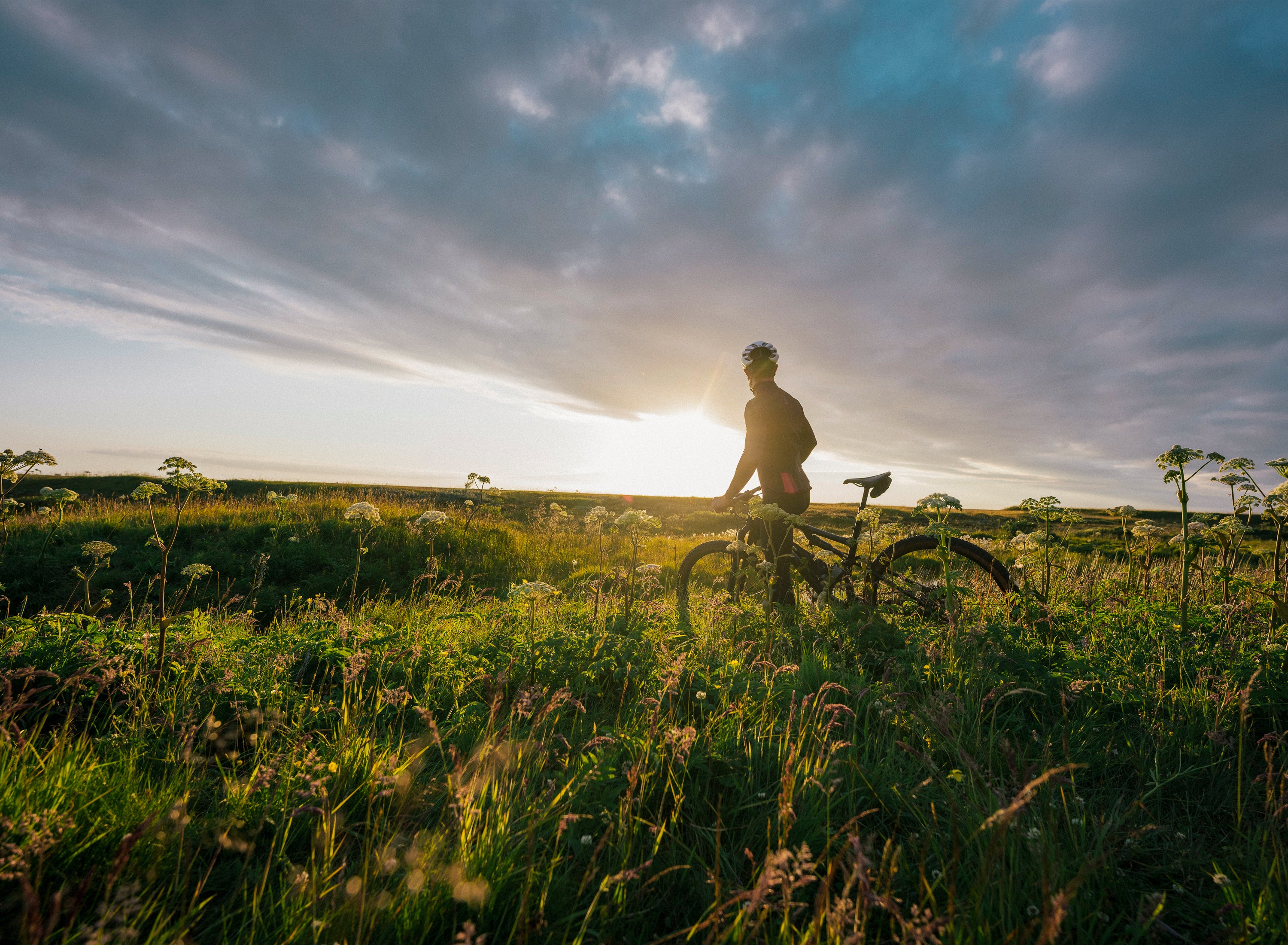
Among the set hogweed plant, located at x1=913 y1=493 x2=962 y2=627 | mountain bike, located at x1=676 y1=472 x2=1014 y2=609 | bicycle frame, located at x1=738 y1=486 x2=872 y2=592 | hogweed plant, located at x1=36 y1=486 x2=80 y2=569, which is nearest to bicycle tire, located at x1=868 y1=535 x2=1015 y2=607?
mountain bike, located at x1=676 y1=472 x2=1014 y2=609

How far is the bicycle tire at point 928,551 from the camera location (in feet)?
17.9

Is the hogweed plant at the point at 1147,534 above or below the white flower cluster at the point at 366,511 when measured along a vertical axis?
above

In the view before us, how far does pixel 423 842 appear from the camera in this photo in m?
2.17

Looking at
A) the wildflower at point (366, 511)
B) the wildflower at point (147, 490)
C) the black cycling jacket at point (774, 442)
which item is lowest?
the wildflower at point (366, 511)

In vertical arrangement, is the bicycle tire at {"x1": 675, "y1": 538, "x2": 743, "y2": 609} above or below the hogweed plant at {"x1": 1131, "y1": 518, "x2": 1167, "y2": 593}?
below

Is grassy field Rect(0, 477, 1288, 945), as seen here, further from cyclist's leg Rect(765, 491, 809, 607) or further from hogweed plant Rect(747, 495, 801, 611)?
cyclist's leg Rect(765, 491, 809, 607)

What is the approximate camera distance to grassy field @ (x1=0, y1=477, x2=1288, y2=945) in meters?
1.87

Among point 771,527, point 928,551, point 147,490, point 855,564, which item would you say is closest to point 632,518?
Result: point 771,527

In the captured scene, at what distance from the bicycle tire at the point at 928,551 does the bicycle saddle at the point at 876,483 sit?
1.84ft

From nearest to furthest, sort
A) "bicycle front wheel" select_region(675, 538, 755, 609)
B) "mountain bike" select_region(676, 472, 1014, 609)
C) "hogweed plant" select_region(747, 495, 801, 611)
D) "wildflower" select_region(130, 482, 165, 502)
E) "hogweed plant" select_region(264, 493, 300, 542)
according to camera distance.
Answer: "wildflower" select_region(130, 482, 165, 502) < "hogweed plant" select_region(747, 495, 801, 611) < "mountain bike" select_region(676, 472, 1014, 609) < "bicycle front wheel" select_region(675, 538, 755, 609) < "hogweed plant" select_region(264, 493, 300, 542)

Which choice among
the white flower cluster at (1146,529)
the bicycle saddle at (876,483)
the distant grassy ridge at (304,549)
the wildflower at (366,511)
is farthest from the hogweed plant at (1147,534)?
the wildflower at (366,511)

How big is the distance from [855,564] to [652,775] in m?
4.07

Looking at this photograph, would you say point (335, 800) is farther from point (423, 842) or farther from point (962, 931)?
point (962, 931)

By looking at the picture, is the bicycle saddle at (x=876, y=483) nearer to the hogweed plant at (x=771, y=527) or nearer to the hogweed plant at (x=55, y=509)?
the hogweed plant at (x=771, y=527)
